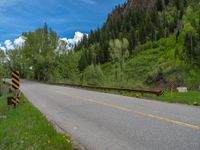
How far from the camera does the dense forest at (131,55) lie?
1812 inches

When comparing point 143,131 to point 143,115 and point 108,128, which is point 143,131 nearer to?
point 108,128

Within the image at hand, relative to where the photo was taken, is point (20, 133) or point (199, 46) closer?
point (20, 133)

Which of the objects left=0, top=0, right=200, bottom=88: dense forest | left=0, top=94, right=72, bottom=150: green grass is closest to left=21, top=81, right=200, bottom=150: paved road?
left=0, top=94, right=72, bottom=150: green grass

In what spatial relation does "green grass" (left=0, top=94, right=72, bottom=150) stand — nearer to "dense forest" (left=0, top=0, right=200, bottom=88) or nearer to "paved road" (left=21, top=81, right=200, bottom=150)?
"paved road" (left=21, top=81, right=200, bottom=150)

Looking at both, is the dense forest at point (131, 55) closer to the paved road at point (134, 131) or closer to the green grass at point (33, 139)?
the paved road at point (134, 131)

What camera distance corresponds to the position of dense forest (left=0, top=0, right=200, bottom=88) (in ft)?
151

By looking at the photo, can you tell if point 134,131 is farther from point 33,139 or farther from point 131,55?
point 131,55

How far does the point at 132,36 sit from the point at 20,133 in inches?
4313

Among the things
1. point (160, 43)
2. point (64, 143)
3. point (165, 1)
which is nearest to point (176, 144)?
point (64, 143)

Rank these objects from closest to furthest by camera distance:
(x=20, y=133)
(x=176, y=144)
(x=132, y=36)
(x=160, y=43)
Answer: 1. (x=176, y=144)
2. (x=20, y=133)
3. (x=160, y=43)
4. (x=132, y=36)

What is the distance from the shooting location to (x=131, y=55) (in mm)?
107875

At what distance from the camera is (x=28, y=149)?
5805 millimetres

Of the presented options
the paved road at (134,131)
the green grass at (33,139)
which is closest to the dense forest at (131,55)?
the paved road at (134,131)

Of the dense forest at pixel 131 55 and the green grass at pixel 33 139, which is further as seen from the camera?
the dense forest at pixel 131 55
